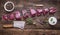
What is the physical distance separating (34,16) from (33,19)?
2.3 inches

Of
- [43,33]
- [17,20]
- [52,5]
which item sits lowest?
[43,33]

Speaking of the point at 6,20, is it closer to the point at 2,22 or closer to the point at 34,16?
the point at 2,22

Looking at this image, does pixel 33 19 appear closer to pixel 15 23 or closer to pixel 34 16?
pixel 34 16

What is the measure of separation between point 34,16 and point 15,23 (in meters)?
0.37

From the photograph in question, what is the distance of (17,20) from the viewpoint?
3744 millimetres

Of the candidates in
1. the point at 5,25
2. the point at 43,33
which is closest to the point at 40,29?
the point at 43,33

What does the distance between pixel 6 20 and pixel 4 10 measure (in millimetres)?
187

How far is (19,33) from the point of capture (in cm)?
372

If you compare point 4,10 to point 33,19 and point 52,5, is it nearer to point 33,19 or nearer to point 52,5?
point 33,19

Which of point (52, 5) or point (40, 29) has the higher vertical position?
point (52, 5)

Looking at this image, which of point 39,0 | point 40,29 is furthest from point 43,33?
point 39,0

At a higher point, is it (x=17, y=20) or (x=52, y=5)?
(x=52, y=5)

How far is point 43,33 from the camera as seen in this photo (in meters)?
3.73

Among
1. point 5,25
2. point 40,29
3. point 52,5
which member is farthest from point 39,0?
point 5,25
